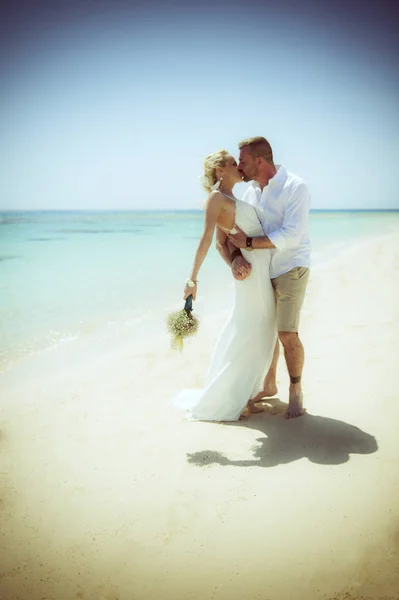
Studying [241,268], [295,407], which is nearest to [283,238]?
[241,268]

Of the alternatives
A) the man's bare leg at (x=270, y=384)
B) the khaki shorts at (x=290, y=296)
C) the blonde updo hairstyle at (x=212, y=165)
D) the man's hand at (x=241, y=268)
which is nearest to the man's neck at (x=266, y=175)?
the blonde updo hairstyle at (x=212, y=165)

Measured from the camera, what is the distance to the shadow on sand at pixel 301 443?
3.23 meters

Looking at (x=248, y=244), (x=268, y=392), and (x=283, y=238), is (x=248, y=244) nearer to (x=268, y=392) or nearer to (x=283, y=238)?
(x=283, y=238)

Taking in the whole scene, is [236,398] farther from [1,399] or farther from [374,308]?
[374,308]

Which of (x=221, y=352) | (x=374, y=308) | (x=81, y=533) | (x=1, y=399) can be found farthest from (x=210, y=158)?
(x=374, y=308)

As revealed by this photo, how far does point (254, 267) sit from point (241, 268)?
15 centimetres

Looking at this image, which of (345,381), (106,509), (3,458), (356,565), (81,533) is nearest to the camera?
(356,565)

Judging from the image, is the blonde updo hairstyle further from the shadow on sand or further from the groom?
the shadow on sand

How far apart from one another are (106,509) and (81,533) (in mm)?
223

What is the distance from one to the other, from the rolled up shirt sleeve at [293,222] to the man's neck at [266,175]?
0.94 feet

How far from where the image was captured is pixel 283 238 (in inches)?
143

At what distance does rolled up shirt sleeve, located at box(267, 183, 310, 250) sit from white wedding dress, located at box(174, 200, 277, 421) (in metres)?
0.29

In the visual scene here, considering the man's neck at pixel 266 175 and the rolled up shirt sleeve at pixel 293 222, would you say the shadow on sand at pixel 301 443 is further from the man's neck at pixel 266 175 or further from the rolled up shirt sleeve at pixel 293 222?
the man's neck at pixel 266 175

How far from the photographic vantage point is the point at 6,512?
9.56 feet
